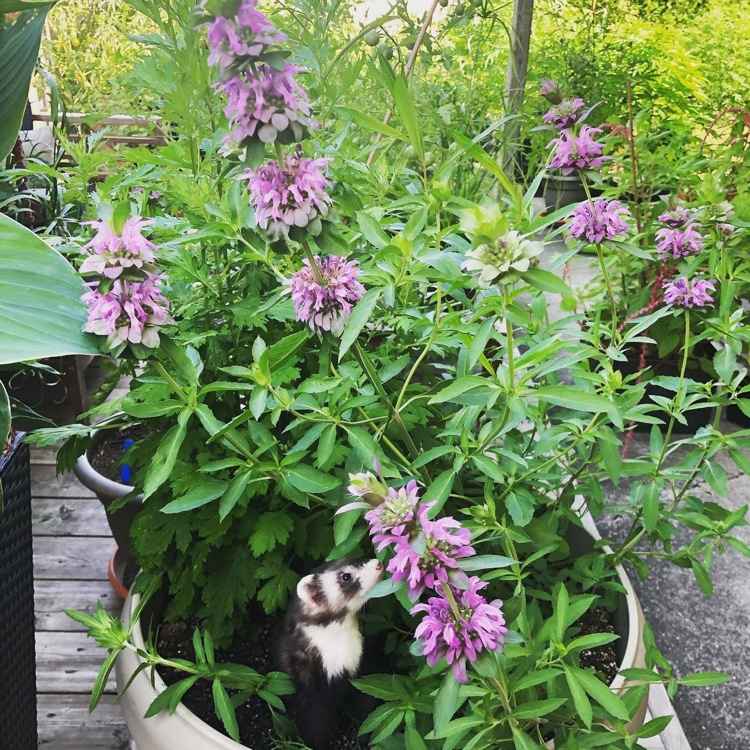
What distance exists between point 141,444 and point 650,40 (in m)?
3.80

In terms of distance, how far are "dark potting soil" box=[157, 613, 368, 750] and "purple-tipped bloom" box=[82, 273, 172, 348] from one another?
0.52 meters

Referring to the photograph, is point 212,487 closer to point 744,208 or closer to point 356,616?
point 356,616

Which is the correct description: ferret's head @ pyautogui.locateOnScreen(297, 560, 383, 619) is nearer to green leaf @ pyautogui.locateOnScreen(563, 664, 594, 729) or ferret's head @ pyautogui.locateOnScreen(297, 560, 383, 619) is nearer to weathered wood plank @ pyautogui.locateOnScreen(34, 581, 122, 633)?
green leaf @ pyautogui.locateOnScreen(563, 664, 594, 729)

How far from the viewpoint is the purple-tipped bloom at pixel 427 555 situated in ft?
1.85

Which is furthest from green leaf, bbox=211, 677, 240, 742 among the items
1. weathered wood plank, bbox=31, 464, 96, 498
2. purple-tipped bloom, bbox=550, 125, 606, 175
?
weathered wood plank, bbox=31, 464, 96, 498

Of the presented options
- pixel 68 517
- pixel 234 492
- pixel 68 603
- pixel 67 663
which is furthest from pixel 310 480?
pixel 68 517

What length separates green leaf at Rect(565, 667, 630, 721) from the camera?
684mm

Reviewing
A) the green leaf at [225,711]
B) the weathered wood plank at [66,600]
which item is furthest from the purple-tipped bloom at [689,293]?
the weathered wood plank at [66,600]

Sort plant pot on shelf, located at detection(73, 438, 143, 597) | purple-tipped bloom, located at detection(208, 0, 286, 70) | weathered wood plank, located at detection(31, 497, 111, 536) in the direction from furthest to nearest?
1. weathered wood plank, located at detection(31, 497, 111, 536)
2. plant pot on shelf, located at detection(73, 438, 143, 597)
3. purple-tipped bloom, located at detection(208, 0, 286, 70)

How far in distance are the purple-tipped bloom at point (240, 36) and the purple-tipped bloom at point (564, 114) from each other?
47 cm

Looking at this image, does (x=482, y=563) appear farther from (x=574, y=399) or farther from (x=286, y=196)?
(x=286, y=196)

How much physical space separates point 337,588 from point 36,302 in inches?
18.3

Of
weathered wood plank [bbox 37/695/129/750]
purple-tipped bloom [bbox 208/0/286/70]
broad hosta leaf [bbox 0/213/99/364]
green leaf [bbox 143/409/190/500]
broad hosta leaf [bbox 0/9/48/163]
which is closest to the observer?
purple-tipped bloom [bbox 208/0/286/70]

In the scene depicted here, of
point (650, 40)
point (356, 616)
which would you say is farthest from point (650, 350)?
point (650, 40)
